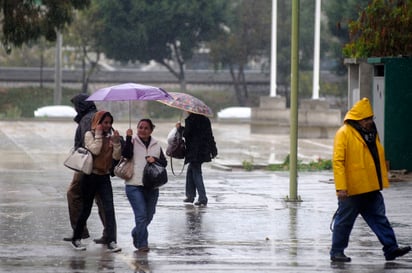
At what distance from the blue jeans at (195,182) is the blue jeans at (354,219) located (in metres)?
6.07

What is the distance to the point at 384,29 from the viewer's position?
25.1m

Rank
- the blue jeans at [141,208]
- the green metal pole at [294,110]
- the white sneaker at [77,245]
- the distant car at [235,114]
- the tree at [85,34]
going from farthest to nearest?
the tree at [85,34] → the distant car at [235,114] → the green metal pole at [294,110] → the white sneaker at [77,245] → the blue jeans at [141,208]

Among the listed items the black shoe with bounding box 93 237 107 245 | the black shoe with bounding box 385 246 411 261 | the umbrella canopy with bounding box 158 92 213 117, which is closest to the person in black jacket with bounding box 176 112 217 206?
the umbrella canopy with bounding box 158 92 213 117

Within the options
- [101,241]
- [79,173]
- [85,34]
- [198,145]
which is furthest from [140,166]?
[85,34]

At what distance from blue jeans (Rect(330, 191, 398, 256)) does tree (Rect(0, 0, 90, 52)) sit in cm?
1791

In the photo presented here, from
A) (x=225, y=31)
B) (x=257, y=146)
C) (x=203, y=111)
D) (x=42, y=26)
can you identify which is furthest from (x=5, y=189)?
(x=225, y=31)

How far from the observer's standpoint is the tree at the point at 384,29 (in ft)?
81.9

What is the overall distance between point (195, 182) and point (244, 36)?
53.1m

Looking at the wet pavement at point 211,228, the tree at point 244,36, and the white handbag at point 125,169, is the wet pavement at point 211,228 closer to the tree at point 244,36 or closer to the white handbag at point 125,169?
the white handbag at point 125,169

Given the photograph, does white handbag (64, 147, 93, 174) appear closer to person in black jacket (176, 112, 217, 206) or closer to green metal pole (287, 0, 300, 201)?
person in black jacket (176, 112, 217, 206)

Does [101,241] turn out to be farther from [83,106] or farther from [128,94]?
[128,94]

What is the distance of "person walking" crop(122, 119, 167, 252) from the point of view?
43.1ft

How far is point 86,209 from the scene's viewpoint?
13344mm

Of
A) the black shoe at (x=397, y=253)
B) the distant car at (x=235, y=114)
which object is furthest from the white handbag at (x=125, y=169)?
the distant car at (x=235, y=114)
